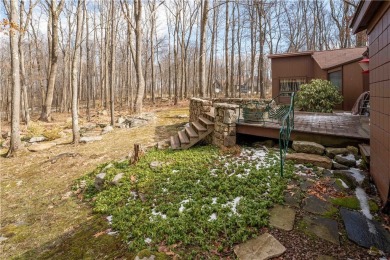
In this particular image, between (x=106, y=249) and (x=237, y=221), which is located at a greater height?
(x=237, y=221)

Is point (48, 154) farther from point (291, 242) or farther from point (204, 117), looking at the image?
point (291, 242)

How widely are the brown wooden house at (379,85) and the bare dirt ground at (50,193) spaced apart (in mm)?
3942

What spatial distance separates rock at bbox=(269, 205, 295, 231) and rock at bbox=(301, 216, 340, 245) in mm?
162

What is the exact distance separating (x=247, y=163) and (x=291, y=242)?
8.03 ft

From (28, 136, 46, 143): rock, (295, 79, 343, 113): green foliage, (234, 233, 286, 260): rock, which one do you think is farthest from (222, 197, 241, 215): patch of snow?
(28, 136, 46, 143): rock

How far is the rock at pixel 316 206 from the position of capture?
136 inches

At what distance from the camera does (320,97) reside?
11023 millimetres

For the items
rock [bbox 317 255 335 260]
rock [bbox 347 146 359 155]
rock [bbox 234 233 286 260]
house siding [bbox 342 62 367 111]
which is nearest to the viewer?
rock [bbox 317 255 335 260]

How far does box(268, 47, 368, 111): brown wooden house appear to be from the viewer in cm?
1124

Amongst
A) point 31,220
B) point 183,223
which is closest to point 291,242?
point 183,223

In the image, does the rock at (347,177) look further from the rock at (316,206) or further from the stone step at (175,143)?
the stone step at (175,143)

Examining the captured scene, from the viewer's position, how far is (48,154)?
891cm

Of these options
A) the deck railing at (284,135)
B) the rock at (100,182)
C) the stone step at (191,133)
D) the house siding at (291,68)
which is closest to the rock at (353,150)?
the deck railing at (284,135)

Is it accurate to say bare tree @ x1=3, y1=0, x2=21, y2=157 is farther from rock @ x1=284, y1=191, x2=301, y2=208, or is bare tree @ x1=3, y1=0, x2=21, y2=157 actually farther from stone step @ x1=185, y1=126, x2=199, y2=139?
rock @ x1=284, y1=191, x2=301, y2=208
